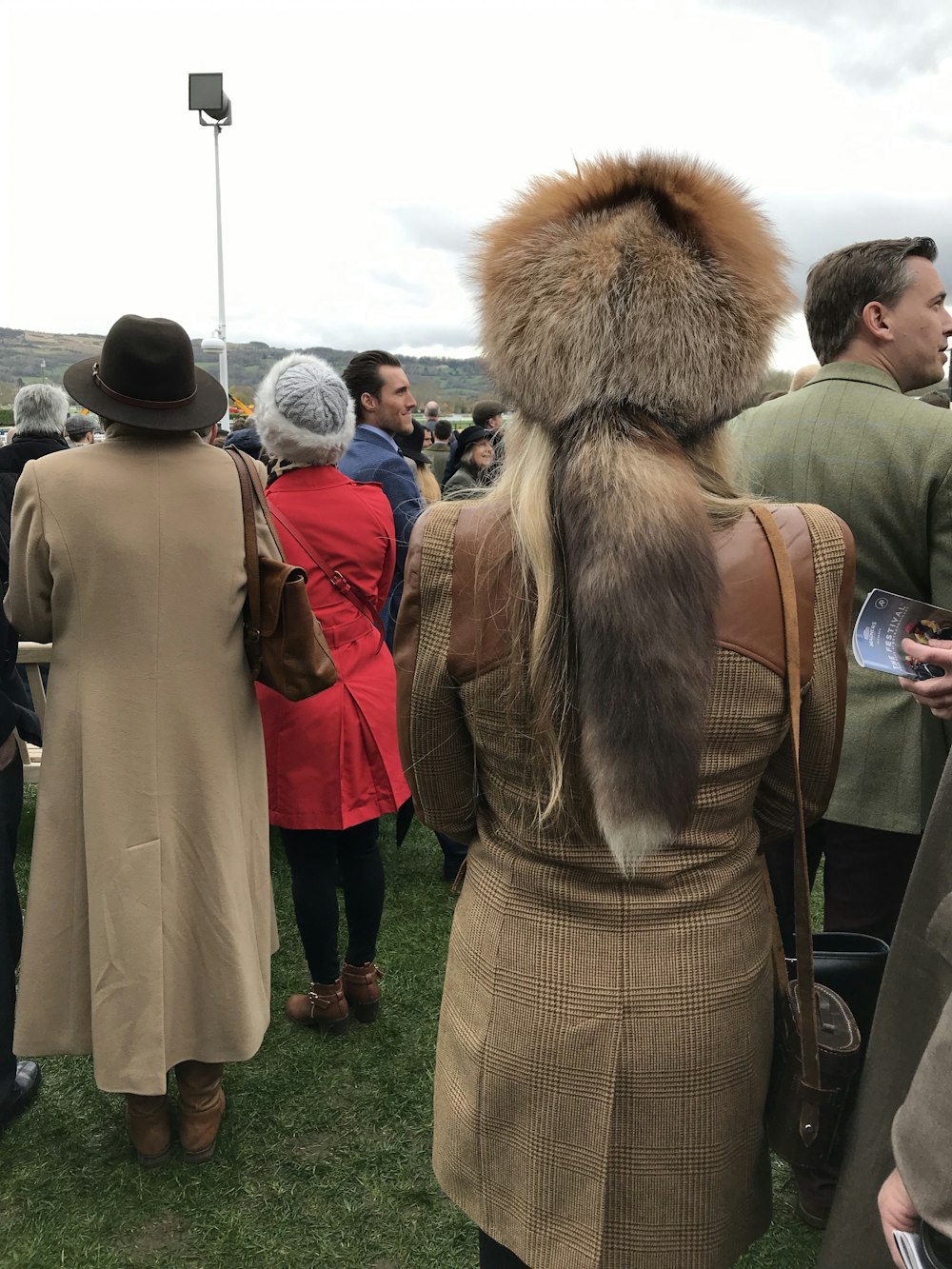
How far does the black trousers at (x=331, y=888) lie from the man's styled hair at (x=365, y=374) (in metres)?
1.90

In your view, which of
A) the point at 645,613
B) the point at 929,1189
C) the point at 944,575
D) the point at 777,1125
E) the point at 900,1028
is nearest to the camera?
the point at 929,1189

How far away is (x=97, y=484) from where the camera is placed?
7.52 feet

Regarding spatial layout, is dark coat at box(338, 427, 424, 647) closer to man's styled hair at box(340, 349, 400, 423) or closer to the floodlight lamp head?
man's styled hair at box(340, 349, 400, 423)

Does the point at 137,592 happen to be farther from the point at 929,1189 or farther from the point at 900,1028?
the point at 929,1189

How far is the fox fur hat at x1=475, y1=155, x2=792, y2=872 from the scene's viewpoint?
3.74 ft

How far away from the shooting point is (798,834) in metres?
1.36

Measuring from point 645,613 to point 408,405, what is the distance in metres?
3.29

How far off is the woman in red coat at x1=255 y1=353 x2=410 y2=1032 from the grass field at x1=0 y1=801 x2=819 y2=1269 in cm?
25

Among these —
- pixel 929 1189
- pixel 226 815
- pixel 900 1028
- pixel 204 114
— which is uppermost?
pixel 204 114

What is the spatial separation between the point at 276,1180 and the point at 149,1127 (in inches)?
14.4

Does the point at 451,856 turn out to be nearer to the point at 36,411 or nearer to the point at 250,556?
the point at 250,556

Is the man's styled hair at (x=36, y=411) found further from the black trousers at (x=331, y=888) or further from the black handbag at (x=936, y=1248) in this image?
the black handbag at (x=936, y=1248)

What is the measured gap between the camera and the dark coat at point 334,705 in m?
2.93

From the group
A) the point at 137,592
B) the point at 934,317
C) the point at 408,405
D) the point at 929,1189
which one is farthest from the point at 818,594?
the point at 408,405
